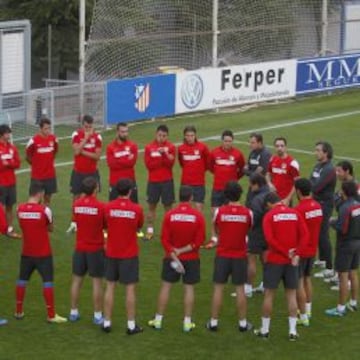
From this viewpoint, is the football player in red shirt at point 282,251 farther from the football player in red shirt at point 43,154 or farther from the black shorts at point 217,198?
→ the football player in red shirt at point 43,154

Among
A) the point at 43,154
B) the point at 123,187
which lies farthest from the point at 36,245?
the point at 43,154

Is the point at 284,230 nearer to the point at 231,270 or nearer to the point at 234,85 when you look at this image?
the point at 231,270

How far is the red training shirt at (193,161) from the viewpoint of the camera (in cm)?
1628

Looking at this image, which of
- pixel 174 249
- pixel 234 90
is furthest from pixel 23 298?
pixel 234 90

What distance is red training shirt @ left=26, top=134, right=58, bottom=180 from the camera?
1673cm

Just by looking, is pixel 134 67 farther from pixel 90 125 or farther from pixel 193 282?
pixel 193 282

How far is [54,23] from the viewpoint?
1407 inches

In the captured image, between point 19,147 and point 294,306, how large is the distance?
13056mm

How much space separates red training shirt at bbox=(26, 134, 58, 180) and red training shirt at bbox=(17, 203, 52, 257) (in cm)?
458

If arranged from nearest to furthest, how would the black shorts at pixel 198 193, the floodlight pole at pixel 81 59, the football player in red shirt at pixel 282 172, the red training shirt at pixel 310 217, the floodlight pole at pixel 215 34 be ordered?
the red training shirt at pixel 310 217 < the football player in red shirt at pixel 282 172 < the black shorts at pixel 198 193 < the floodlight pole at pixel 81 59 < the floodlight pole at pixel 215 34

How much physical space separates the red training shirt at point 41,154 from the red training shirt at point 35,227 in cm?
458

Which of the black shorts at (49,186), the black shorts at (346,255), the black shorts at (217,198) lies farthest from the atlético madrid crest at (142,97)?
the black shorts at (346,255)

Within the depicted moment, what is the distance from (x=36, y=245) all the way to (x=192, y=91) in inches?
656

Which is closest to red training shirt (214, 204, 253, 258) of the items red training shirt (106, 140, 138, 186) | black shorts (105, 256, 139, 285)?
black shorts (105, 256, 139, 285)
